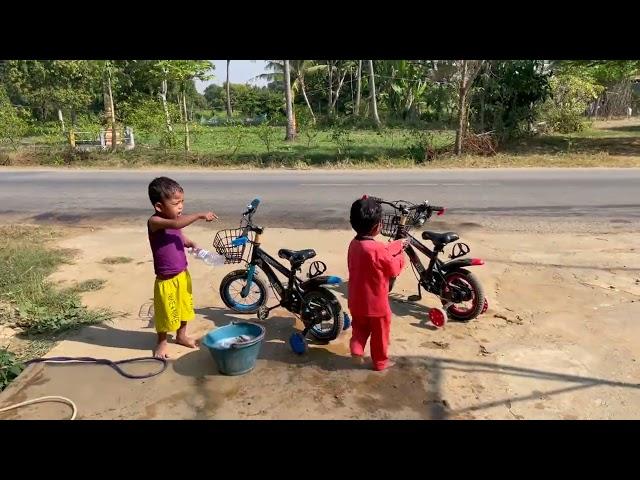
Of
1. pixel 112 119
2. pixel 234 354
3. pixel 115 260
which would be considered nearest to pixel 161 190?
pixel 234 354

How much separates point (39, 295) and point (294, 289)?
9.37 ft

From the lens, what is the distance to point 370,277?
11.8ft

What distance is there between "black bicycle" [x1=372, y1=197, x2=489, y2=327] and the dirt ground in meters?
0.15

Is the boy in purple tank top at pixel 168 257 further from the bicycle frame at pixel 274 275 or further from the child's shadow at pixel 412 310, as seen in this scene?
the child's shadow at pixel 412 310

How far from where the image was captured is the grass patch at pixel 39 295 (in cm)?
470

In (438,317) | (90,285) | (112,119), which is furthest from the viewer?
(112,119)

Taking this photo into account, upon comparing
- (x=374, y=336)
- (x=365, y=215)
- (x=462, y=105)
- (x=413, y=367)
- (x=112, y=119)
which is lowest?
(x=413, y=367)

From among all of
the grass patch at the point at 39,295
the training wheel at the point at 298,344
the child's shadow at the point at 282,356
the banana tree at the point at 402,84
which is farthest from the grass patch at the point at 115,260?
the banana tree at the point at 402,84

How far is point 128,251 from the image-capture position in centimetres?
713

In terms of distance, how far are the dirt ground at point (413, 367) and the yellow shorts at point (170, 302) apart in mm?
307

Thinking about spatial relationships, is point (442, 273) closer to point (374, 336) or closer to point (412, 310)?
point (412, 310)

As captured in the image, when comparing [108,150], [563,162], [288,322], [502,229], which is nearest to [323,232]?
[502,229]

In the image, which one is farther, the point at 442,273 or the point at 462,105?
the point at 462,105

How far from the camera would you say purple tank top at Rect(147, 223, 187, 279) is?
3878 millimetres
